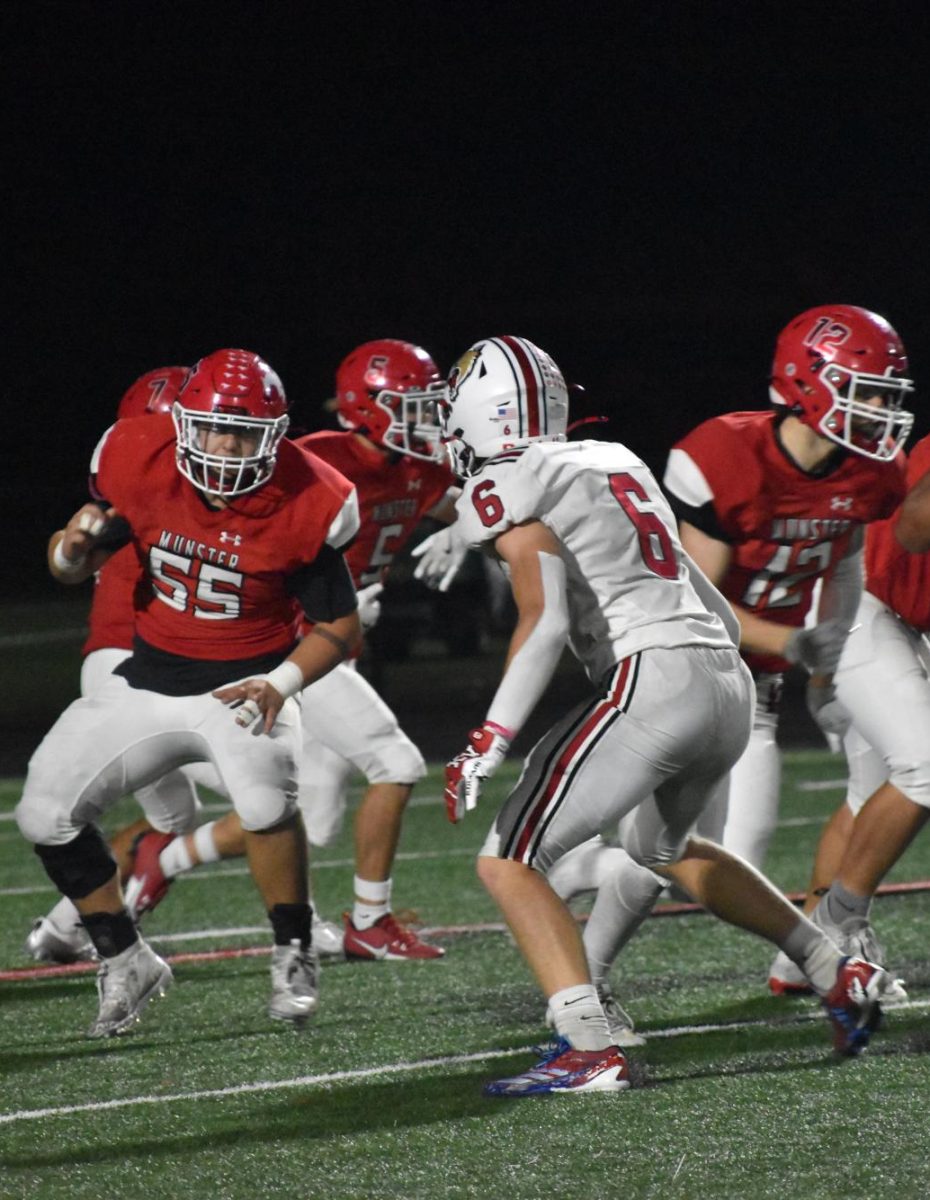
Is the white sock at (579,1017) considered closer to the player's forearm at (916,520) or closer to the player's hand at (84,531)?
the player's forearm at (916,520)

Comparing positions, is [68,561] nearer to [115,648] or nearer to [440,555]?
[115,648]

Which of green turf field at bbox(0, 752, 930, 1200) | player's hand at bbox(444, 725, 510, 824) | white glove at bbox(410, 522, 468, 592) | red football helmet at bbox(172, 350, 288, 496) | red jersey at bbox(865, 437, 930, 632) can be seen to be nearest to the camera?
green turf field at bbox(0, 752, 930, 1200)

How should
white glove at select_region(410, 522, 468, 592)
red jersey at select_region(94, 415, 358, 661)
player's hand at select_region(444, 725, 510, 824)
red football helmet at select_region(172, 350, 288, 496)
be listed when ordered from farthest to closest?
white glove at select_region(410, 522, 468, 592) → red jersey at select_region(94, 415, 358, 661) → red football helmet at select_region(172, 350, 288, 496) → player's hand at select_region(444, 725, 510, 824)

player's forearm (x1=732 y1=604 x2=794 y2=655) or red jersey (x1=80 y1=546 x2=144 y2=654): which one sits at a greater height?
player's forearm (x1=732 y1=604 x2=794 y2=655)

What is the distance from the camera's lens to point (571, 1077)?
3.05 meters

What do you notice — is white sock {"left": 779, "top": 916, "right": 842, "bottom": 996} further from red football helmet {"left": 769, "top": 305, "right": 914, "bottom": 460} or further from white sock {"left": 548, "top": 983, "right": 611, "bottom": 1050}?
red football helmet {"left": 769, "top": 305, "right": 914, "bottom": 460}

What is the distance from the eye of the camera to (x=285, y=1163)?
107 inches

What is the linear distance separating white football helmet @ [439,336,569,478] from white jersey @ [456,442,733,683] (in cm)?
7

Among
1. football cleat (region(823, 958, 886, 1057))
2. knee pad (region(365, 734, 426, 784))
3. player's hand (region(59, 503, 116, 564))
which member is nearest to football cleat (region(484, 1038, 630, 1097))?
football cleat (region(823, 958, 886, 1057))

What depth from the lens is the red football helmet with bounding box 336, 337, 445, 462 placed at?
5.12m

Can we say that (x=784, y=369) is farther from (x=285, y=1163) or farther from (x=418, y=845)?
(x=418, y=845)

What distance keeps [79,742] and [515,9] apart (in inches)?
532

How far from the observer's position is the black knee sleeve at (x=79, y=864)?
12.3ft

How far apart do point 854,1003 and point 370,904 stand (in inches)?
70.5
